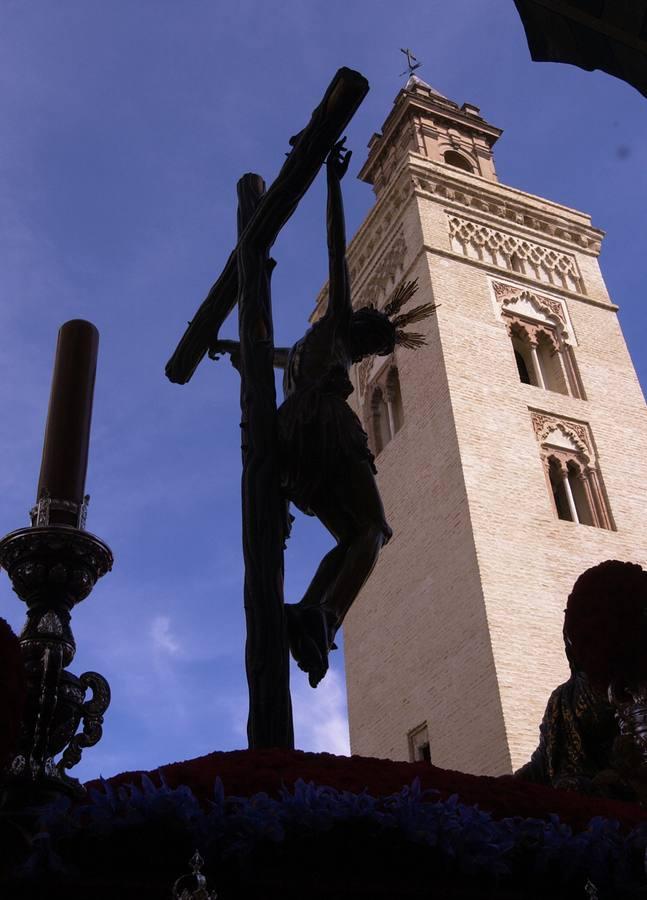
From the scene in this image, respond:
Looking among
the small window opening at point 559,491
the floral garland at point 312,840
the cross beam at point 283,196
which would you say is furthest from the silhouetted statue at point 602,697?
the small window opening at point 559,491

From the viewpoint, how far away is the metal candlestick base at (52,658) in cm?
139

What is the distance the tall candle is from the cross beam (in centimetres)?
91

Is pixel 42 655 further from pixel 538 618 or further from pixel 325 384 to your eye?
pixel 538 618

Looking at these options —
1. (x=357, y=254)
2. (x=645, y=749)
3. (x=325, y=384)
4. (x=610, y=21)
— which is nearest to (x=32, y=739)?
(x=645, y=749)

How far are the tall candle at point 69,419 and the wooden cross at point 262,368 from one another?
52cm

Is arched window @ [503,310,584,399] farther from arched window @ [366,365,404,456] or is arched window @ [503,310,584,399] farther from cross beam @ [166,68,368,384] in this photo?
cross beam @ [166,68,368,384]

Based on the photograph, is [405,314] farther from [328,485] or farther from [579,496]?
[579,496]

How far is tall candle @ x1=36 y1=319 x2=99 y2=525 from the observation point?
1683 millimetres

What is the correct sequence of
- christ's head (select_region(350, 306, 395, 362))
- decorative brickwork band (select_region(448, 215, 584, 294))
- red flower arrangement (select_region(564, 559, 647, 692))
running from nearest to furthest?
1. red flower arrangement (select_region(564, 559, 647, 692))
2. christ's head (select_region(350, 306, 395, 362))
3. decorative brickwork band (select_region(448, 215, 584, 294))

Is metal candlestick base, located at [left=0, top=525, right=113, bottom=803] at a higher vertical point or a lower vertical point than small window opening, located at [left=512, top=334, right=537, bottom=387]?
lower

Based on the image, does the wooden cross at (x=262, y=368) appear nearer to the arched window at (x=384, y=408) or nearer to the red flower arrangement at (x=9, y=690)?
the red flower arrangement at (x=9, y=690)

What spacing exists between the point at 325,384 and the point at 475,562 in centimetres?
1116

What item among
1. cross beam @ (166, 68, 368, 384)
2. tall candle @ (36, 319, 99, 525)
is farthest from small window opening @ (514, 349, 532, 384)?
tall candle @ (36, 319, 99, 525)

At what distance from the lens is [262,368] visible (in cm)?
259
